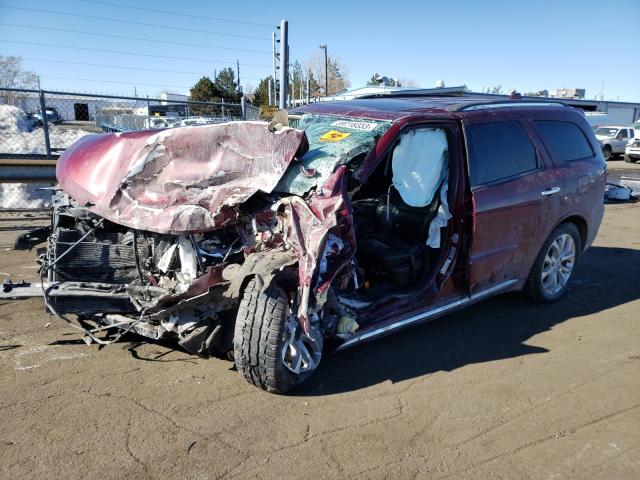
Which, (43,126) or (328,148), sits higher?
(43,126)

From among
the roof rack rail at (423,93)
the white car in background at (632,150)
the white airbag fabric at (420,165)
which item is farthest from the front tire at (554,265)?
the white car in background at (632,150)

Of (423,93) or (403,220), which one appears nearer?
(403,220)

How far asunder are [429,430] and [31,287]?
2.71m

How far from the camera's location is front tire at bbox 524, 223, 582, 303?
190 inches

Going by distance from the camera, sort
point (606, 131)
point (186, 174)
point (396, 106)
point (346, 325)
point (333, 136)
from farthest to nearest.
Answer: point (606, 131), point (396, 106), point (333, 136), point (186, 174), point (346, 325)

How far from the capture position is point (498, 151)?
430 cm

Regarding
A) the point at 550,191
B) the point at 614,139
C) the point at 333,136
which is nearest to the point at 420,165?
the point at 333,136

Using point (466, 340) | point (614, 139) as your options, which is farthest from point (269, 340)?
point (614, 139)

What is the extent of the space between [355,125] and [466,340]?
2.00 m

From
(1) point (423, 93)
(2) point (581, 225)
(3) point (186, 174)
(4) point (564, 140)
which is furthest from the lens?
(1) point (423, 93)

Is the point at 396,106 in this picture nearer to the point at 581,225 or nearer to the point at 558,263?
the point at 558,263

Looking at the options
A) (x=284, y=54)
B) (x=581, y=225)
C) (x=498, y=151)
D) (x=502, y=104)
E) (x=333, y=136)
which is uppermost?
(x=284, y=54)

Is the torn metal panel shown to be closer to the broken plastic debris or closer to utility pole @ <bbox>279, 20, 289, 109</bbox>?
the broken plastic debris

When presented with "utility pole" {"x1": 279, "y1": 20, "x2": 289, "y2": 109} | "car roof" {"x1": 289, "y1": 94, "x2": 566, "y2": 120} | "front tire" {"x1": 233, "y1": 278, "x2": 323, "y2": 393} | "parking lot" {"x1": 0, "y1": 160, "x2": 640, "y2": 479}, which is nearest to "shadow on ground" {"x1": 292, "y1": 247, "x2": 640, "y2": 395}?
"parking lot" {"x1": 0, "y1": 160, "x2": 640, "y2": 479}
